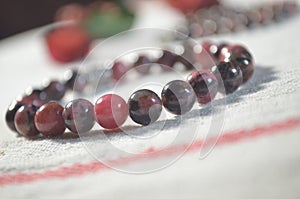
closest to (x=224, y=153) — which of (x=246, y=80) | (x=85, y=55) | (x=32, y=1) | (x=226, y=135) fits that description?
(x=226, y=135)

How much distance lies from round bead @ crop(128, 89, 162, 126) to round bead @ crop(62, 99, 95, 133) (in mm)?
47

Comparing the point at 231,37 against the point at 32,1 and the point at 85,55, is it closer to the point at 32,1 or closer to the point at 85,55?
the point at 85,55

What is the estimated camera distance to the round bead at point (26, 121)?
62cm

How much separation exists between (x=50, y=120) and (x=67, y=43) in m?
0.46

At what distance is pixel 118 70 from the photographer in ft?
2.68

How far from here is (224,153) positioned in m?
0.49

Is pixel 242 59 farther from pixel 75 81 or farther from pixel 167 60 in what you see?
pixel 75 81

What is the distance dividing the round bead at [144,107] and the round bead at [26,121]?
0.42 ft

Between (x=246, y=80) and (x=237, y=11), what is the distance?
1.26 ft

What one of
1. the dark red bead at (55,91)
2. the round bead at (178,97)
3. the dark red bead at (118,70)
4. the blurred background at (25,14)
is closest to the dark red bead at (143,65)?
the dark red bead at (118,70)

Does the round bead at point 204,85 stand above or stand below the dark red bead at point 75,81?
below

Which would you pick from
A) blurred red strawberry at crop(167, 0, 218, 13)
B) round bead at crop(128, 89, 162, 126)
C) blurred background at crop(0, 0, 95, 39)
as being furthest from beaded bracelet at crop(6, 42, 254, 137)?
blurred background at crop(0, 0, 95, 39)

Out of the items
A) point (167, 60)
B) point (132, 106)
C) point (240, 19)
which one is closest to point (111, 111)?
point (132, 106)

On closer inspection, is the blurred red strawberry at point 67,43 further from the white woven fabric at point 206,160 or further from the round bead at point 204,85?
the round bead at point 204,85
